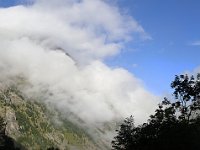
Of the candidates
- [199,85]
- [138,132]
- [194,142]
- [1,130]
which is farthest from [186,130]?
[1,130]

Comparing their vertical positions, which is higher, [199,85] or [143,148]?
[199,85]

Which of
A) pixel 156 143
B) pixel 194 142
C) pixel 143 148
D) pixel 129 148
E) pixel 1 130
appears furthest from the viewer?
pixel 1 130

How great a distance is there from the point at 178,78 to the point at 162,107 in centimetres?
1174

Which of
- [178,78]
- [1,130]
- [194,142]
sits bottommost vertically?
[194,142]

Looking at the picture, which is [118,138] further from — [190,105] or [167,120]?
[190,105]

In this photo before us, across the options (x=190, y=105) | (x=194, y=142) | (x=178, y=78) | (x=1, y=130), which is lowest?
(x=194, y=142)

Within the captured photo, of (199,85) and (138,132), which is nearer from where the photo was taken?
(199,85)

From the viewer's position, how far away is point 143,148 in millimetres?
105500

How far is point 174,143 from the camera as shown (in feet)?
290

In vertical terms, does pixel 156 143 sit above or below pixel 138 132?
below

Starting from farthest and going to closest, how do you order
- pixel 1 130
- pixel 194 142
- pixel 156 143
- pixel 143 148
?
pixel 1 130, pixel 143 148, pixel 156 143, pixel 194 142

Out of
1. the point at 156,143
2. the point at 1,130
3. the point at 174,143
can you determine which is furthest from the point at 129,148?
the point at 1,130

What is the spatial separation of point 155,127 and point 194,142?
23358mm

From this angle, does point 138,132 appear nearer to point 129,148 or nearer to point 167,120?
point 129,148
